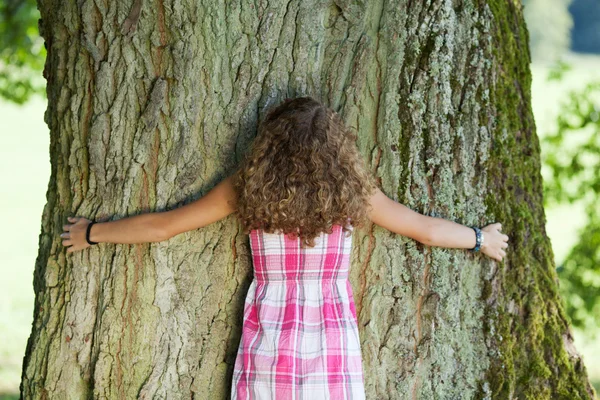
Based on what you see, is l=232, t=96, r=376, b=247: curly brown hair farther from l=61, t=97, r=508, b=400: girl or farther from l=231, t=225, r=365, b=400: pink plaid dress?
l=231, t=225, r=365, b=400: pink plaid dress

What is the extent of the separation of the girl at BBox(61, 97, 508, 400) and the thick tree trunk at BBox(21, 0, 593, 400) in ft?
0.41

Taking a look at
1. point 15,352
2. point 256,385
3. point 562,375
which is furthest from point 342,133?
point 15,352

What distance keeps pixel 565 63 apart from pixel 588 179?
51.1 inches

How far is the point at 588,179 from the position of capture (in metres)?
6.33

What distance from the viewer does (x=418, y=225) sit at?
292 centimetres

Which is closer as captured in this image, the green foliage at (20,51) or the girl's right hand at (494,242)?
the girl's right hand at (494,242)

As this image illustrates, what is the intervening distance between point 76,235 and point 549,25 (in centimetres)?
2203

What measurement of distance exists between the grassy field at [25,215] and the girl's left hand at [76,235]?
4468 millimetres

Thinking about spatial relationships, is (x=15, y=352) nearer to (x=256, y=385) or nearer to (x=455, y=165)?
Answer: (x=256, y=385)

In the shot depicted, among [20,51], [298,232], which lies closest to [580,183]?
[298,232]

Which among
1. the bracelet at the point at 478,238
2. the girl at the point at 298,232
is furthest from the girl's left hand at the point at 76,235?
the bracelet at the point at 478,238

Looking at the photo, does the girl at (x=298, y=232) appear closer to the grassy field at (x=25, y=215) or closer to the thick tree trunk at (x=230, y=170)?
the thick tree trunk at (x=230, y=170)

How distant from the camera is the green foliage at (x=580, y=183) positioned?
6293 millimetres

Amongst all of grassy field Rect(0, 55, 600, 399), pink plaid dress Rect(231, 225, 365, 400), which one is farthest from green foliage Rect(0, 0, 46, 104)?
pink plaid dress Rect(231, 225, 365, 400)
